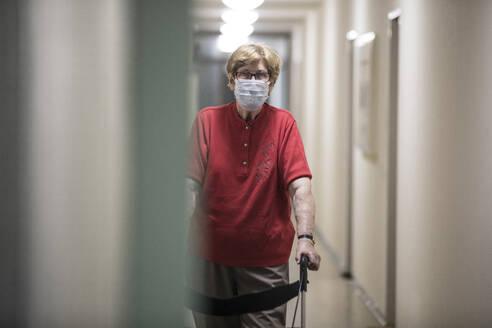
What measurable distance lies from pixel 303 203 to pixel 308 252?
0.14 m

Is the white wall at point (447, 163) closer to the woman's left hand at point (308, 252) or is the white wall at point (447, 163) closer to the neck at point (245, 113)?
the woman's left hand at point (308, 252)

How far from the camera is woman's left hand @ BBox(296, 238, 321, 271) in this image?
4.55ft

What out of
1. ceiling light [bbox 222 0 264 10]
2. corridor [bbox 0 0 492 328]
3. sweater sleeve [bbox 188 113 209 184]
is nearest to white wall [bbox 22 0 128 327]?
corridor [bbox 0 0 492 328]

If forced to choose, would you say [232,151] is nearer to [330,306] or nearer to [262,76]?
[262,76]

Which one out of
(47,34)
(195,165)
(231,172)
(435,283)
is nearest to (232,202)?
(231,172)

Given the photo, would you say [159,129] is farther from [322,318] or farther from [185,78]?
[322,318]

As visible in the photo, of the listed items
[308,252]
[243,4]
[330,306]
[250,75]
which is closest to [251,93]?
[250,75]

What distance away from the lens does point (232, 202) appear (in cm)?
144

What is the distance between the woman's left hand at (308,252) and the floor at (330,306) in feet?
0.28

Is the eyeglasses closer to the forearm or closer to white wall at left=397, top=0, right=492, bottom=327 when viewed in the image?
the forearm

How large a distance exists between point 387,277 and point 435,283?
539 mm

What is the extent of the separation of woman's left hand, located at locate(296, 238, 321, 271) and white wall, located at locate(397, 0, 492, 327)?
0.89m

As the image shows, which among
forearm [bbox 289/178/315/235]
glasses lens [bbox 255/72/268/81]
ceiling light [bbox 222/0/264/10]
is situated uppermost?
ceiling light [bbox 222/0/264/10]

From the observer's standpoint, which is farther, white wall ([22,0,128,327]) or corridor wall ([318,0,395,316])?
corridor wall ([318,0,395,316])
